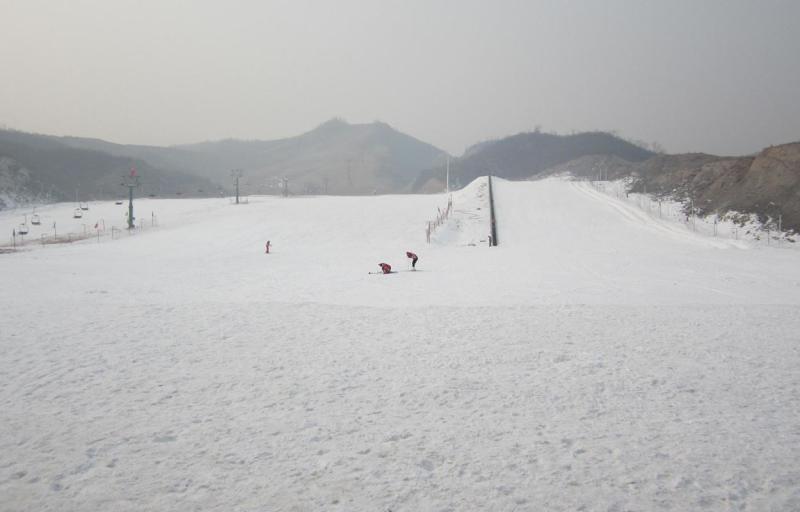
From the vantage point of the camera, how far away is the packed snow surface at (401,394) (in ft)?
16.0

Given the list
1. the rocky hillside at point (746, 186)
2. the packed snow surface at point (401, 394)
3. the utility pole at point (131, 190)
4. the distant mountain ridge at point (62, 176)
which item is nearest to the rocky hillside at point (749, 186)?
the rocky hillside at point (746, 186)

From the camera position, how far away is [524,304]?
13.9m

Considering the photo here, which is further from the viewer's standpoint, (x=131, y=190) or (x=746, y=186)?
(x=131, y=190)

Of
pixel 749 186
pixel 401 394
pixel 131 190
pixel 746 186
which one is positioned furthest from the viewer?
pixel 131 190

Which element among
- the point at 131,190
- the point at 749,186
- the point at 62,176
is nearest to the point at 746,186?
the point at 749,186

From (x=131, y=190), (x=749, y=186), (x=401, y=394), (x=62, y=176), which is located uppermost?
(x=62, y=176)

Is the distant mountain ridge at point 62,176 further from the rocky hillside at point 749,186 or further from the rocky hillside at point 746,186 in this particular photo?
the rocky hillside at point 749,186

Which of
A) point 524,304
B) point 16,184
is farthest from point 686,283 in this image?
point 16,184

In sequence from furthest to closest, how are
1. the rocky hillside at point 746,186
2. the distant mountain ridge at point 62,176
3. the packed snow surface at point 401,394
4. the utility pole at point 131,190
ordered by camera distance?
the distant mountain ridge at point 62,176 < the utility pole at point 131,190 < the rocky hillside at point 746,186 < the packed snow surface at point 401,394

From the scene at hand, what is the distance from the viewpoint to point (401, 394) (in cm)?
729

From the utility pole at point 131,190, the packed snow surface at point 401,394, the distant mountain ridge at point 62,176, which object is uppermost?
the distant mountain ridge at point 62,176

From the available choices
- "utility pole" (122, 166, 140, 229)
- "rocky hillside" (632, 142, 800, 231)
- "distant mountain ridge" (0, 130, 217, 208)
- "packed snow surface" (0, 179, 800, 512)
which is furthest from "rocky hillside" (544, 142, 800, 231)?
"distant mountain ridge" (0, 130, 217, 208)

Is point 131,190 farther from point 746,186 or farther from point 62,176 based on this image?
point 62,176

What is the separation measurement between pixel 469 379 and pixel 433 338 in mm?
2512
